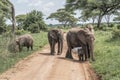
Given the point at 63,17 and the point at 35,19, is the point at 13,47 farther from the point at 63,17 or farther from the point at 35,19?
the point at 63,17

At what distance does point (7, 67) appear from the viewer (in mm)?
16266

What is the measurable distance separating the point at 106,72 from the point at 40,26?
4401 centimetres

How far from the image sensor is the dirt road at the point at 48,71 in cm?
1342

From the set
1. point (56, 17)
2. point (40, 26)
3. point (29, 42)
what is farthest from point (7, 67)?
point (56, 17)

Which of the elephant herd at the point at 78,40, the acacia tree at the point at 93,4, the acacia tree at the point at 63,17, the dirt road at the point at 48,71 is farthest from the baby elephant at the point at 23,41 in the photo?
the acacia tree at the point at 63,17

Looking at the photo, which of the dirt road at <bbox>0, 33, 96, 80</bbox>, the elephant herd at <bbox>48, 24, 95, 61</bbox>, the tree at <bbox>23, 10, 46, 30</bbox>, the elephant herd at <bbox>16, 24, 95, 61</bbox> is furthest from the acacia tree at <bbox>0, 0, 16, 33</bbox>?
the tree at <bbox>23, 10, 46, 30</bbox>

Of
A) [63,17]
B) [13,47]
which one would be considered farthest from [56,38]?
[63,17]

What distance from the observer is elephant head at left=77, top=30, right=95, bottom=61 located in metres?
18.0

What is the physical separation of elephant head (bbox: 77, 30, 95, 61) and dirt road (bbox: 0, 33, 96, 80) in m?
1.00

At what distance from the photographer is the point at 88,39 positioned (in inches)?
714

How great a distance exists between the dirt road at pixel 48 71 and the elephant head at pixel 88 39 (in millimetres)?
996

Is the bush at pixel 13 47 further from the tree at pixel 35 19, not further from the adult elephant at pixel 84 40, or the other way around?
the tree at pixel 35 19

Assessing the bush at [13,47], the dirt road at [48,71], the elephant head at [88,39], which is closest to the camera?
the dirt road at [48,71]

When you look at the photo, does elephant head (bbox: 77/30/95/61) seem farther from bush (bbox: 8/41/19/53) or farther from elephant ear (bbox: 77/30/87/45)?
bush (bbox: 8/41/19/53)
